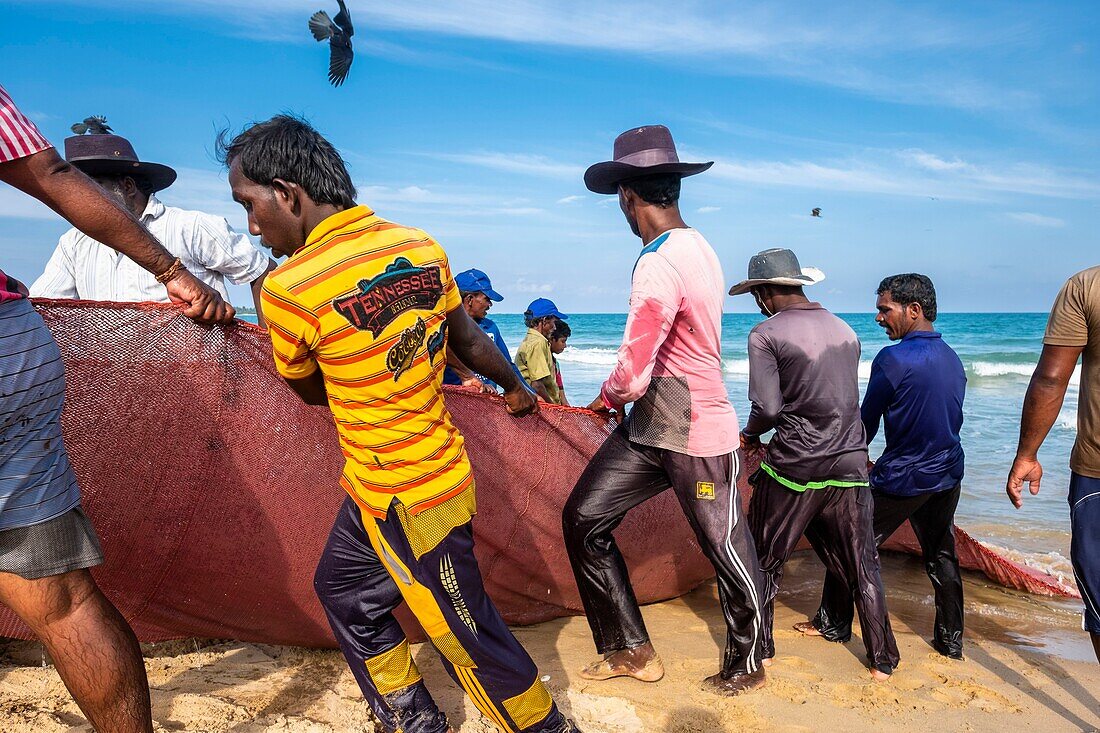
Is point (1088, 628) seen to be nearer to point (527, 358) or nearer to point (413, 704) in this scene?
point (413, 704)

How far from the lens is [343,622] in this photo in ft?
8.70

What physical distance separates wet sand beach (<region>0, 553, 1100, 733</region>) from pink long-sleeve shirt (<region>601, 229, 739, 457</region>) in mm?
1072

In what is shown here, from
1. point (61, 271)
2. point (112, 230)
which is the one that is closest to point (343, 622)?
point (112, 230)

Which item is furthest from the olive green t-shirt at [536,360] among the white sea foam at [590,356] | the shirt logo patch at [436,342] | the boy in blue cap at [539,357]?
the white sea foam at [590,356]

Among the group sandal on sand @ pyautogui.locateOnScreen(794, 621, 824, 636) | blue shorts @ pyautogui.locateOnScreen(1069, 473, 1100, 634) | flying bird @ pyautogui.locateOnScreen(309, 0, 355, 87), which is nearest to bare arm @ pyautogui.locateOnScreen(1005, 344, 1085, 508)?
blue shorts @ pyautogui.locateOnScreen(1069, 473, 1100, 634)

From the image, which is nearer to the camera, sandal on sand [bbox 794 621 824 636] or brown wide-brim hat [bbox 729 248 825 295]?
brown wide-brim hat [bbox 729 248 825 295]

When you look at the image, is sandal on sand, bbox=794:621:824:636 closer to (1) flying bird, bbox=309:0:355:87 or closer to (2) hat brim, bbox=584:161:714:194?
(2) hat brim, bbox=584:161:714:194

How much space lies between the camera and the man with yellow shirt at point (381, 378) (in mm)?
2182

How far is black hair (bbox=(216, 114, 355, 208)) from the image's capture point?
2236mm

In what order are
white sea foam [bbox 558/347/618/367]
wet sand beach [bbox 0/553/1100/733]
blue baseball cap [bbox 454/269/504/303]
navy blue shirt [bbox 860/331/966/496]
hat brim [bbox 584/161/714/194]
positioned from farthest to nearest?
1. white sea foam [bbox 558/347/618/367]
2. blue baseball cap [bbox 454/269/504/303]
3. navy blue shirt [bbox 860/331/966/496]
4. hat brim [bbox 584/161/714/194]
5. wet sand beach [bbox 0/553/1100/733]

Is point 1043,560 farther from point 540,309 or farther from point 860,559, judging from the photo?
point 540,309

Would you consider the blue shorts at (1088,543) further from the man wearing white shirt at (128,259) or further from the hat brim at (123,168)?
the hat brim at (123,168)

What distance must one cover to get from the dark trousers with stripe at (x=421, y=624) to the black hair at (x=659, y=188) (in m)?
1.67

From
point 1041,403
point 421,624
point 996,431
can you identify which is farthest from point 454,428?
point 996,431
